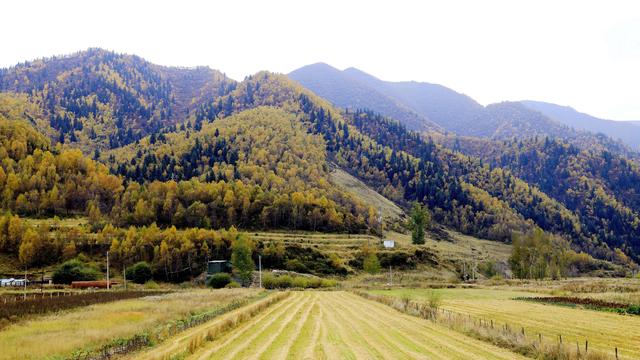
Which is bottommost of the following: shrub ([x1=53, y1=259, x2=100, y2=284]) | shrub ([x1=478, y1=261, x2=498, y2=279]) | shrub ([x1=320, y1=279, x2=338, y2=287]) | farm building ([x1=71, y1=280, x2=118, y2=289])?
shrub ([x1=478, y1=261, x2=498, y2=279])

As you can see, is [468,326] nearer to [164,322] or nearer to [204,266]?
[164,322]

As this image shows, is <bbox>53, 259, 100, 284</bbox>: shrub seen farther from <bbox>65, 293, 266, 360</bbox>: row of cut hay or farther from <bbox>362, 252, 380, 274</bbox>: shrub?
<bbox>65, 293, 266, 360</bbox>: row of cut hay

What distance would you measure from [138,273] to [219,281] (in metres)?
21.0

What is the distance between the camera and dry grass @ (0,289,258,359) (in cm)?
2903

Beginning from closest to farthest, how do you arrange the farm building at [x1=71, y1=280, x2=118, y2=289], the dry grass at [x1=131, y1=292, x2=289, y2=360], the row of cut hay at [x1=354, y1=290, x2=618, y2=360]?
the row of cut hay at [x1=354, y1=290, x2=618, y2=360] < the dry grass at [x1=131, y1=292, x2=289, y2=360] < the farm building at [x1=71, y1=280, x2=118, y2=289]

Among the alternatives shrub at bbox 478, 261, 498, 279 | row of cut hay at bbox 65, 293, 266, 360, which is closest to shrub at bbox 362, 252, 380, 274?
shrub at bbox 478, 261, 498, 279

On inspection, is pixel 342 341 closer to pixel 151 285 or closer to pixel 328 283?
pixel 328 283

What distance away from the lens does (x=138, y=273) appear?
117750 mm

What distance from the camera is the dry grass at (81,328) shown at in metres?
29.0

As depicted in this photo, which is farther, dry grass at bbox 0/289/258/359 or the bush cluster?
the bush cluster

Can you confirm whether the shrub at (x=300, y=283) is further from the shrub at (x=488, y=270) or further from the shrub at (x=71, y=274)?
the shrub at (x=488, y=270)

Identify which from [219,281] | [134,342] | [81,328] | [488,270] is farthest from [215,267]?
[134,342]

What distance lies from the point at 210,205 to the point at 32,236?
58.1 m

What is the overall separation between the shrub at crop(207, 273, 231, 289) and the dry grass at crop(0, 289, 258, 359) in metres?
55.1
